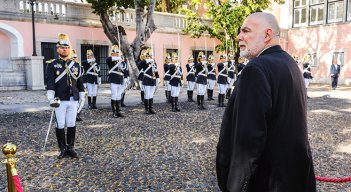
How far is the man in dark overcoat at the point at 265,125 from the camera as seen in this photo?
192cm

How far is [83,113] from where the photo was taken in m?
11.2

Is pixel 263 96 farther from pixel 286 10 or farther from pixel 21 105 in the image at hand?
pixel 286 10

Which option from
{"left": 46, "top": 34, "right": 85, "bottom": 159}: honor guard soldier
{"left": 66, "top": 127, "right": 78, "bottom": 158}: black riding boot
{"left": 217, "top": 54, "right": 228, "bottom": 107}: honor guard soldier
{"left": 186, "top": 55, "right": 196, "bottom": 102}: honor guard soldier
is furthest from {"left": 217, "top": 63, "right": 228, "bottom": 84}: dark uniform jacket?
{"left": 66, "top": 127, "right": 78, "bottom": 158}: black riding boot

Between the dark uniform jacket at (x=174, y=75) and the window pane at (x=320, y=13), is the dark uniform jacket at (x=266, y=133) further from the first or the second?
the window pane at (x=320, y=13)

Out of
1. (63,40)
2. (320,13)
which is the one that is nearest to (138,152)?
(63,40)

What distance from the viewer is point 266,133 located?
1.96 metres

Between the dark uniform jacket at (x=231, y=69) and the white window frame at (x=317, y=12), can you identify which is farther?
the white window frame at (x=317, y=12)

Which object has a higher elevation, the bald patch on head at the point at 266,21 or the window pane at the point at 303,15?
the window pane at the point at 303,15

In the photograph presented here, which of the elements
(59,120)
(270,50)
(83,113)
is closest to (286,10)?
(83,113)

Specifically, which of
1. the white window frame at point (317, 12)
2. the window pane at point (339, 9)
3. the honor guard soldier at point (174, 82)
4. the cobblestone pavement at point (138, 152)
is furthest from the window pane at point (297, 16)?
the honor guard soldier at point (174, 82)

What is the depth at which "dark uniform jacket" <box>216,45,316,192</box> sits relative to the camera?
1924 millimetres

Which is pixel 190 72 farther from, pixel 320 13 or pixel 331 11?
pixel 320 13

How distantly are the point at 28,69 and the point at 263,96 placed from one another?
55.6 ft

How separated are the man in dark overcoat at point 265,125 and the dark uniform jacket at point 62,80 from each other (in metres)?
4.38
